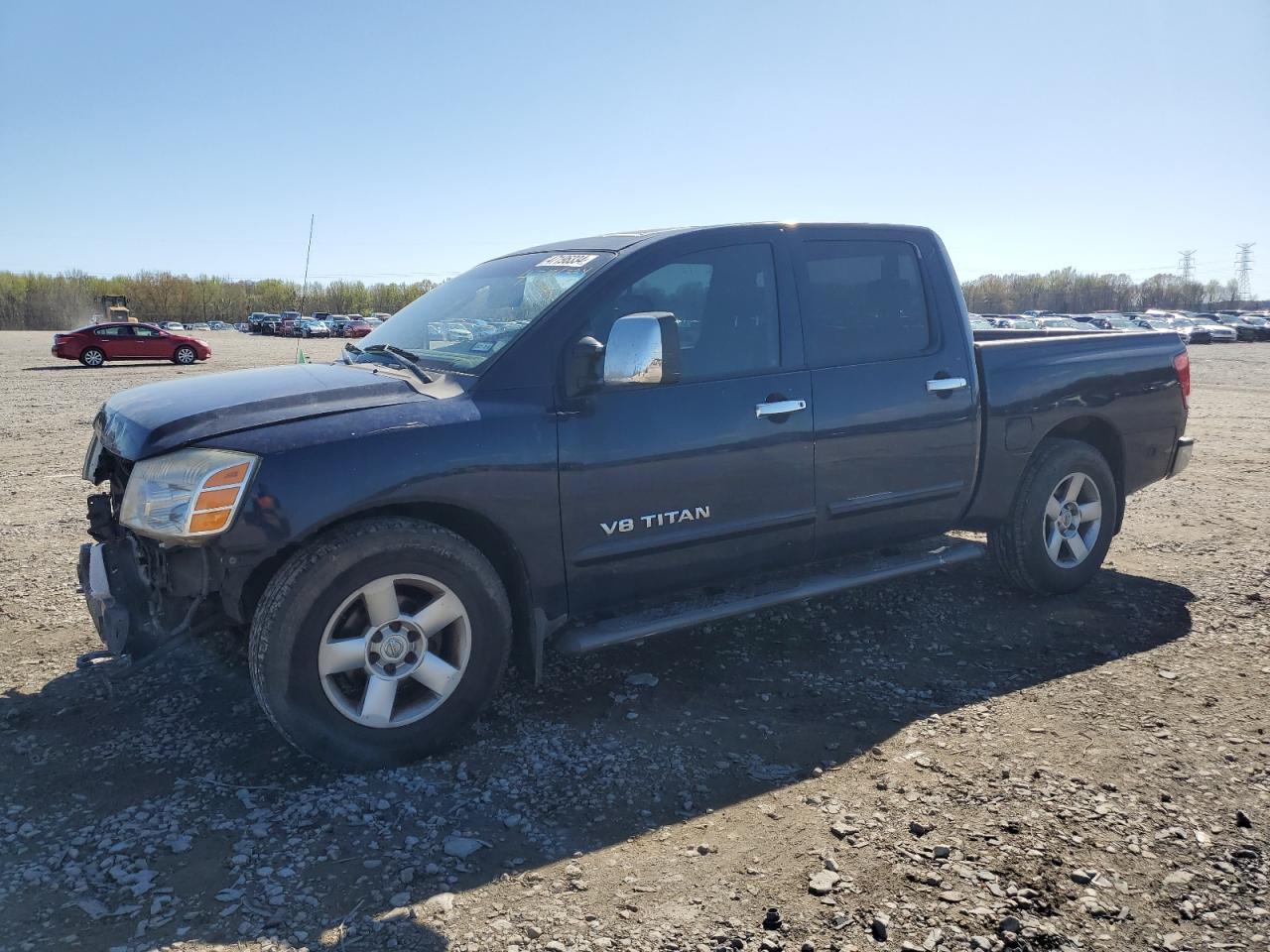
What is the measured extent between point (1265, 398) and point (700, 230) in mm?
17117

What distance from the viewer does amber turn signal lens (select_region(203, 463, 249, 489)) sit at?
305 centimetres

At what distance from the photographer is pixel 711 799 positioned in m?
3.20

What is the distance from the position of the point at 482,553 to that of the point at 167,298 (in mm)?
108049

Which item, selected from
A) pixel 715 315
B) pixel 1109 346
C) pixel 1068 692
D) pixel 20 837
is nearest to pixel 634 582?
pixel 715 315

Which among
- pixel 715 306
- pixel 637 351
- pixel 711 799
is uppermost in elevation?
pixel 715 306

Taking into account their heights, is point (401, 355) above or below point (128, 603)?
above

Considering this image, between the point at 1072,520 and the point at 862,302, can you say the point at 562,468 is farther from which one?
the point at 1072,520

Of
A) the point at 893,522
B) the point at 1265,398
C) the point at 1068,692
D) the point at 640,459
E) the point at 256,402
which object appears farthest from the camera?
the point at 1265,398

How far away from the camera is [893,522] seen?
4520 millimetres

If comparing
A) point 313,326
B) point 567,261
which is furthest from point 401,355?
point 313,326

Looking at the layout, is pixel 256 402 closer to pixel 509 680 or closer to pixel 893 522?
pixel 509 680

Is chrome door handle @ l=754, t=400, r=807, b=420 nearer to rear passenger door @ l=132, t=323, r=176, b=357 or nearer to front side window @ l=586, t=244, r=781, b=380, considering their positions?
front side window @ l=586, t=244, r=781, b=380

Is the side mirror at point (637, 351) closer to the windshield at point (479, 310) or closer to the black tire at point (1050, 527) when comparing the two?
the windshield at point (479, 310)

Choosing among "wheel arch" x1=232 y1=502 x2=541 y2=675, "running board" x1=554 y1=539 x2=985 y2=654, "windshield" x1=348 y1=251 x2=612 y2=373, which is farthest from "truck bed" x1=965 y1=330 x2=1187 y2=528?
"wheel arch" x1=232 y1=502 x2=541 y2=675
